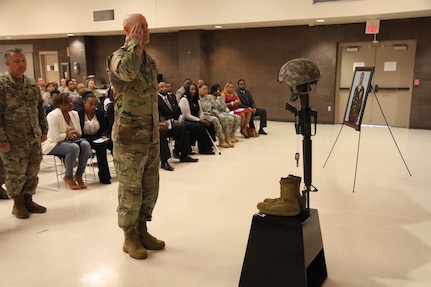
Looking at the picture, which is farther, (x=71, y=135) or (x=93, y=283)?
(x=71, y=135)

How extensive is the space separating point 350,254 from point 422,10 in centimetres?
704

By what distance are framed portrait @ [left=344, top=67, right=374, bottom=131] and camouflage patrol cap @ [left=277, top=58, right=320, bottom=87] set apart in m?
2.42

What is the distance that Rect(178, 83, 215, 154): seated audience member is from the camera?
259 inches

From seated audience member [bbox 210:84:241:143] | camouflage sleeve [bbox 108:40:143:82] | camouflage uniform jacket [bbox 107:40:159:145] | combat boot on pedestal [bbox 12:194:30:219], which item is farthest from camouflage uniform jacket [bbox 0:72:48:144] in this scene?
seated audience member [bbox 210:84:241:143]

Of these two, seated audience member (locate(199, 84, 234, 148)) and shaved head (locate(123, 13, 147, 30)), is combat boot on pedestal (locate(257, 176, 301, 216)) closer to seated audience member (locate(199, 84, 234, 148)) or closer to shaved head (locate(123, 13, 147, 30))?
shaved head (locate(123, 13, 147, 30))

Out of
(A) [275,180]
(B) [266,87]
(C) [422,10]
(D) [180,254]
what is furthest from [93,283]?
(B) [266,87]

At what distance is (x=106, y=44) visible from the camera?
1312 centimetres

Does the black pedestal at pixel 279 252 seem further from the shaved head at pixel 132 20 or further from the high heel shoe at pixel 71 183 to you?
the high heel shoe at pixel 71 183

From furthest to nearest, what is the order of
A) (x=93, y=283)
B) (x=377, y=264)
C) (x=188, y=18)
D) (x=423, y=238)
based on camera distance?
1. (x=188, y=18)
2. (x=423, y=238)
3. (x=377, y=264)
4. (x=93, y=283)

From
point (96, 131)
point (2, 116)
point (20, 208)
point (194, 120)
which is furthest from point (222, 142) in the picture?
point (2, 116)

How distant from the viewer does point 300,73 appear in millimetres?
2605

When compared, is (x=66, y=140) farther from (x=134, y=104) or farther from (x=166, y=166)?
(x=134, y=104)

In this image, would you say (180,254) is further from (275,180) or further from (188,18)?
(188,18)

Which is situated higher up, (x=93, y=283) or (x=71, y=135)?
(x=71, y=135)
